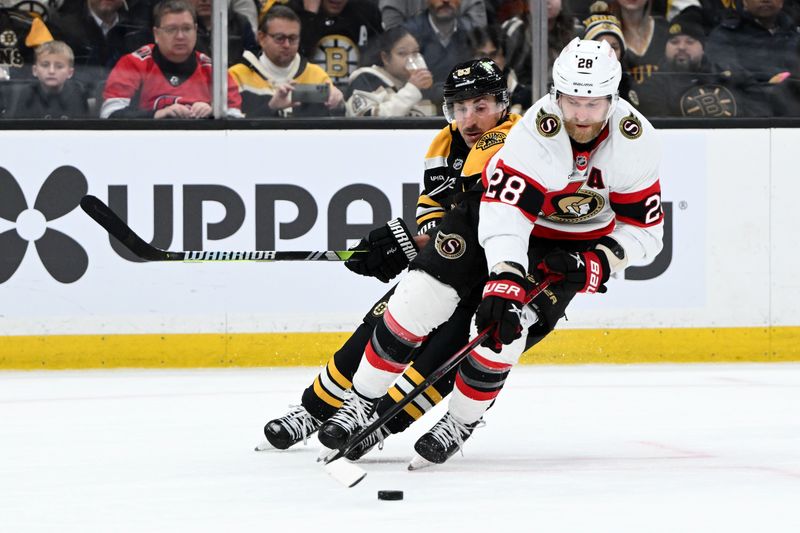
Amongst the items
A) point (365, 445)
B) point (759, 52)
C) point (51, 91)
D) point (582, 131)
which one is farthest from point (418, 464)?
point (759, 52)

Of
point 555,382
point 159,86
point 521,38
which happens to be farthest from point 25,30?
point 555,382

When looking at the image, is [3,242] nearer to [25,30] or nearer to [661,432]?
[25,30]

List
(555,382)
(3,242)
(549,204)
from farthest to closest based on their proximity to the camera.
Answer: (3,242) → (555,382) → (549,204)

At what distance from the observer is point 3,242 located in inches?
223

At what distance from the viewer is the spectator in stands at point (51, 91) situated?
5.74 metres

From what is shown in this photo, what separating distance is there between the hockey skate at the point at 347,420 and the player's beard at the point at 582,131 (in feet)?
2.55

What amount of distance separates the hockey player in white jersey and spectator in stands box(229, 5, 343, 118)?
262cm

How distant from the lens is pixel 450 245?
3.26 m

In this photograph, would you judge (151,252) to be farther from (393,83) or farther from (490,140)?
(393,83)

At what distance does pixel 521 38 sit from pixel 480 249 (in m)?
2.84

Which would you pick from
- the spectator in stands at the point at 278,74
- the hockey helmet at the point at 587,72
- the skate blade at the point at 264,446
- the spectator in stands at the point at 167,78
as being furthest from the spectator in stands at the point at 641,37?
the skate blade at the point at 264,446

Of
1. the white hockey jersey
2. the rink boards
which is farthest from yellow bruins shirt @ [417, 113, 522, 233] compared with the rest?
the rink boards

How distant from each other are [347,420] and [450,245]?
0.47m

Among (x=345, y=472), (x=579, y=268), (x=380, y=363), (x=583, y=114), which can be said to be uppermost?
(x=583, y=114)
